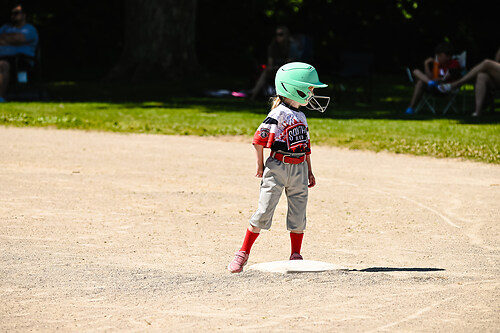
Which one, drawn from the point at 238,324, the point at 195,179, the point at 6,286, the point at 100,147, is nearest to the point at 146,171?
the point at 195,179

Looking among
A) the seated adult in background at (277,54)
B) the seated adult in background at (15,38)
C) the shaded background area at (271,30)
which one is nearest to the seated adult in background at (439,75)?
the seated adult in background at (277,54)

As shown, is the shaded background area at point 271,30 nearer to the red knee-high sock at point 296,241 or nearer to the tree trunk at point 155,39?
the tree trunk at point 155,39

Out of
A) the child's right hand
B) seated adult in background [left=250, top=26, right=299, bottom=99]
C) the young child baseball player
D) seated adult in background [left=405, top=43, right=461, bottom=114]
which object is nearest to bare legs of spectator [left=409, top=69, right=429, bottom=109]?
seated adult in background [left=405, top=43, right=461, bottom=114]

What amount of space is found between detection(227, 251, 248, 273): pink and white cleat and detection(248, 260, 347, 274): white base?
116 millimetres

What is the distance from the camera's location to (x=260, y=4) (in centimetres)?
2752

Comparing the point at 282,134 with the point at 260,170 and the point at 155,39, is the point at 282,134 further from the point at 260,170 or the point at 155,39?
the point at 155,39

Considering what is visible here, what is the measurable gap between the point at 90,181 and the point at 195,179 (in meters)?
1.21

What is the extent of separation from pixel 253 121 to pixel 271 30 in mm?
13118

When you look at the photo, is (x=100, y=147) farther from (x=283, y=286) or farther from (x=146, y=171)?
(x=283, y=286)

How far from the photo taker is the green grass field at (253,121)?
1304 centimetres

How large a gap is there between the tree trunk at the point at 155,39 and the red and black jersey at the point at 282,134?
17.3 meters

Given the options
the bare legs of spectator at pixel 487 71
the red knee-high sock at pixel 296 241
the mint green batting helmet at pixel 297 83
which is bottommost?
the bare legs of spectator at pixel 487 71

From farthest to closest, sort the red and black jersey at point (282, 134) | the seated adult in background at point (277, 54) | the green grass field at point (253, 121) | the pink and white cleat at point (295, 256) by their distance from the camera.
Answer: the seated adult in background at point (277, 54) < the green grass field at point (253, 121) < the pink and white cleat at point (295, 256) < the red and black jersey at point (282, 134)

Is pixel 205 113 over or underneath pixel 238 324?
underneath
